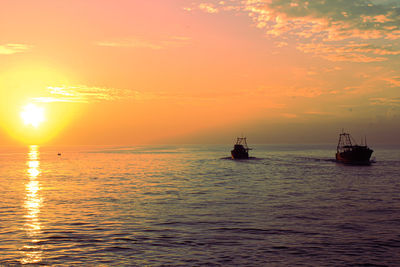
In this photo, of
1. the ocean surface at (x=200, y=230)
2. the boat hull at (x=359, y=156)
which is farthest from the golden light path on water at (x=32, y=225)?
the boat hull at (x=359, y=156)

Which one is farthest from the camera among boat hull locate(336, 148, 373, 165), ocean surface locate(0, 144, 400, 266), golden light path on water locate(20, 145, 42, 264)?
boat hull locate(336, 148, 373, 165)

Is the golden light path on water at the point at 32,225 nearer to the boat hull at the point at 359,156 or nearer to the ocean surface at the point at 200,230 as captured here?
the ocean surface at the point at 200,230

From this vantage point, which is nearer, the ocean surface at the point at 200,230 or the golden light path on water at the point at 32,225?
the ocean surface at the point at 200,230

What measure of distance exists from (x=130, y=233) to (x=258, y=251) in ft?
32.3

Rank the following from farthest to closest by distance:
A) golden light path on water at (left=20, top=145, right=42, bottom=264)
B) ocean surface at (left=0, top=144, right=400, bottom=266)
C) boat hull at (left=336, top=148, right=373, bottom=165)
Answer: boat hull at (left=336, top=148, right=373, bottom=165), golden light path on water at (left=20, top=145, right=42, bottom=264), ocean surface at (left=0, top=144, right=400, bottom=266)

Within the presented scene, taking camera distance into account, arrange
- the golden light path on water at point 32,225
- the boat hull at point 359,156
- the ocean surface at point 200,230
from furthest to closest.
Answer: the boat hull at point 359,156 → the golden light path on water at point 32,225 → the ocean surface at point 200,230

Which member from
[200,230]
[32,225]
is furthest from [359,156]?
[32,225]

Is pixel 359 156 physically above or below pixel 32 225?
above

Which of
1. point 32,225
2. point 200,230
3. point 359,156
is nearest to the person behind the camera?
point 200,230

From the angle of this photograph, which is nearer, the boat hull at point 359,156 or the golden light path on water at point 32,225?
the golden light path on water at point 32,225

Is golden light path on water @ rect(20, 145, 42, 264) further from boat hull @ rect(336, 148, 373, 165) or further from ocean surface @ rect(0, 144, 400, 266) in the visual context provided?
boat hull @ rect(336, 148, 373, 165)

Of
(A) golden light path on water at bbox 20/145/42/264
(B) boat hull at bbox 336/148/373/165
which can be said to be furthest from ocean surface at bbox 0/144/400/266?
(B) boat hull at bbox 336/148/373/165

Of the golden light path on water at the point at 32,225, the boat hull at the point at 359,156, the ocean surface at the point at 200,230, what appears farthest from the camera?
the boat hull at the point at 359,156

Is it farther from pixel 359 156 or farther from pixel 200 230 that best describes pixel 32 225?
pixel 359 156
